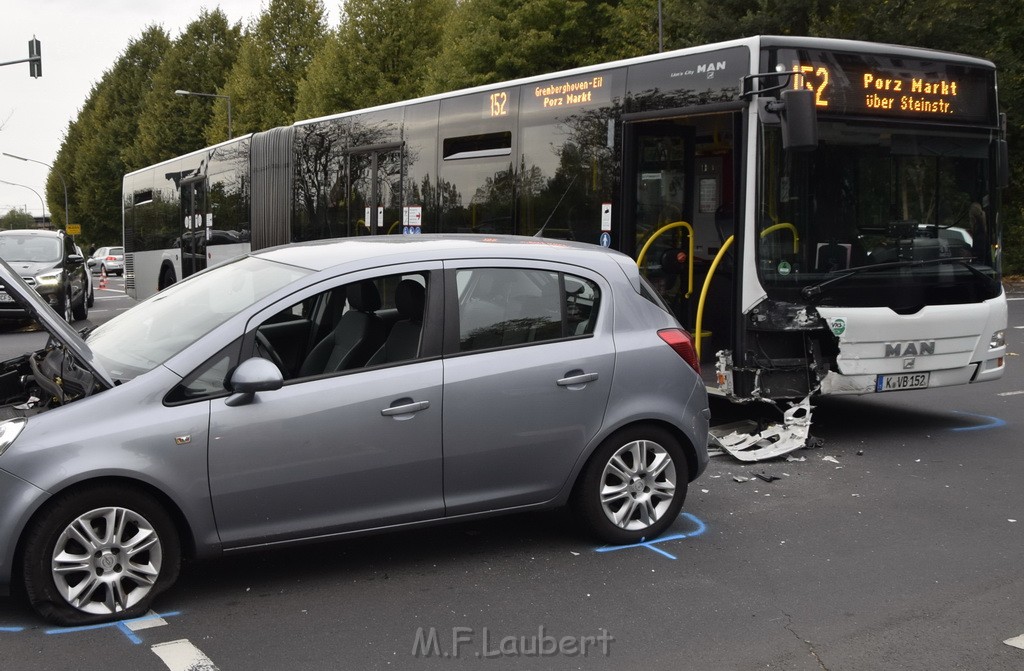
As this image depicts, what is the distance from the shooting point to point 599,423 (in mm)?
5730

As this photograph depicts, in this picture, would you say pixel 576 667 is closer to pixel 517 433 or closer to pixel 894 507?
pixel 517 433

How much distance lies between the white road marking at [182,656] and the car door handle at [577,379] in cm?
214

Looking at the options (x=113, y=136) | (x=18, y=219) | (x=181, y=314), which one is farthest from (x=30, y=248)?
(x=18, y=219)

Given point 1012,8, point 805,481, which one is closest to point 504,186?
point 805,481

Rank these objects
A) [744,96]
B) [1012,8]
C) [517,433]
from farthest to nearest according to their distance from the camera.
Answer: [1012,8] < [744,96] < [517,433]

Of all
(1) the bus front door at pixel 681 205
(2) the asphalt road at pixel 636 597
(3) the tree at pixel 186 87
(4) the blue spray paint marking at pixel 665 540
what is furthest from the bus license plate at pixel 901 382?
(3) the tree at pixel 186 87

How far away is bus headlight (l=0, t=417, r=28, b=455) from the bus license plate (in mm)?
6133

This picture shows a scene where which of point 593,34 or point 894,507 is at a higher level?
point 593,34

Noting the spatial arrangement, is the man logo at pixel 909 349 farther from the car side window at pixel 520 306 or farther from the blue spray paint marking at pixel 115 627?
the blue spray paint marking at pixel 115 627

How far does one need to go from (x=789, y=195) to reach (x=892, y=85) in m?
1.32

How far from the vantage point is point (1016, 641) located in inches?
181

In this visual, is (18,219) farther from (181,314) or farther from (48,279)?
(181,314)

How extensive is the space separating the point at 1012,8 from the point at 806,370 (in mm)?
27039

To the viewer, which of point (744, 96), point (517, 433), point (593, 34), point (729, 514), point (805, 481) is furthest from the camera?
point (593, 34)
